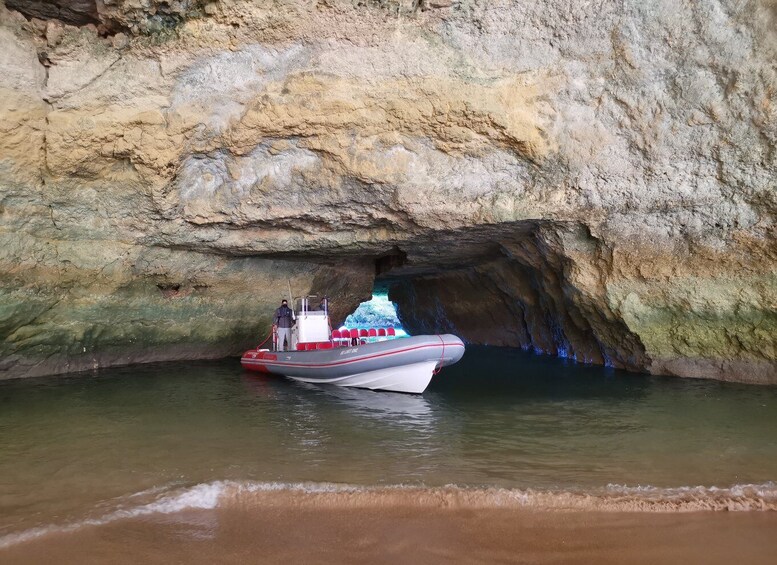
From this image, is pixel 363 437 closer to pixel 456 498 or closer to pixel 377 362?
pixel 456 498

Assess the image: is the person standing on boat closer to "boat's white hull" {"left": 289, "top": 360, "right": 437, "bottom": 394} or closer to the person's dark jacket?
the person's dark jacket

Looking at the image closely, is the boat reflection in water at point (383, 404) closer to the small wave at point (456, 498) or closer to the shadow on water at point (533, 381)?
the shadow on water at point (533, 381)

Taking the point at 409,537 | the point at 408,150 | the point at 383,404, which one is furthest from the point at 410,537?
the point at 408,150

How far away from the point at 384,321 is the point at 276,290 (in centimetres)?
1571

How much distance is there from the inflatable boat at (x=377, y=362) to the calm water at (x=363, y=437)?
12.6 inches

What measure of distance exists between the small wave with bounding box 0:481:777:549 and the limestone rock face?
5.71m

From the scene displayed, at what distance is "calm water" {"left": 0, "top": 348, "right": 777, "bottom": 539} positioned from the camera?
469cm

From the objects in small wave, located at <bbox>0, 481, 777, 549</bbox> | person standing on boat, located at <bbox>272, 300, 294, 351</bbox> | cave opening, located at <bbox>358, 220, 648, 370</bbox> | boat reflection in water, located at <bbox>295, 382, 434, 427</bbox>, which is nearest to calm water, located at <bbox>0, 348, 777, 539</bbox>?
boat reflection in water, located at <bbox>295, 382, 434, 427</bbox>

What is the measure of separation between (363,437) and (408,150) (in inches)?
190

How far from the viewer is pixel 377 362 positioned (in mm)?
9180

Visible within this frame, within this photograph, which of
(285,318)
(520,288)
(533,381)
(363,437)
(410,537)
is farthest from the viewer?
(520,288)

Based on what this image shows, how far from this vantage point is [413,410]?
7996 millimetres

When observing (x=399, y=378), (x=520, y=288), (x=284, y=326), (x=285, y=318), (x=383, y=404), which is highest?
(x=520, y=288)

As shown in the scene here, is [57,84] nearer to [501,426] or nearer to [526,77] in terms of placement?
[526,77]
